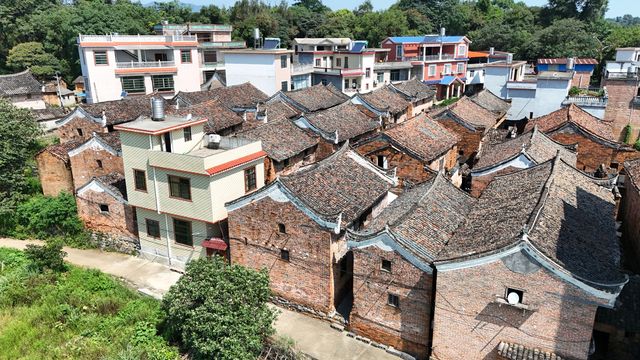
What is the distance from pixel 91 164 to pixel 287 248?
53.9 ft

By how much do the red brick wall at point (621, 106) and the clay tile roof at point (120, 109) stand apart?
38.3 meters

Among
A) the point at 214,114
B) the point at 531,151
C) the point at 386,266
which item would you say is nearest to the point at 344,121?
the point at 214,114

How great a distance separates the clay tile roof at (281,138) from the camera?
28.9 meters

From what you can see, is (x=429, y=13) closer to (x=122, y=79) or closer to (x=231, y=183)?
(x=122, y=79)

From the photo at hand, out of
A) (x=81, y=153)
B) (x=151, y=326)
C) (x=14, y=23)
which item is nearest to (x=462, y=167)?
(x=151, y=326)

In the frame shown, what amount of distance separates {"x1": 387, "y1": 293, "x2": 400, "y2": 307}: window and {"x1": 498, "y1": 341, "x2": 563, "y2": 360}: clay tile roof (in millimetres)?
3951

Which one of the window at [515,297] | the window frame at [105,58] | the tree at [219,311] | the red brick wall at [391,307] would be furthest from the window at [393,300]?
the window frame at [105,58]

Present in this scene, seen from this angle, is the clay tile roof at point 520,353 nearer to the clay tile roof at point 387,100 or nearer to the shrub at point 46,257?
the shrub at point 46,257

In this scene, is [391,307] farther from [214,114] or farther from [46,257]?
[214,114]

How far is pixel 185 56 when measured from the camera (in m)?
55.9

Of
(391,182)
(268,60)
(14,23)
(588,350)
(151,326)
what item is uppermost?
(14,23)

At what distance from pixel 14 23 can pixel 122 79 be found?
3702 centimetres

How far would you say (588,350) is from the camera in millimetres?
14906

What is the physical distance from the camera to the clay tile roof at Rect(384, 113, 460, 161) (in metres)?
28.9
